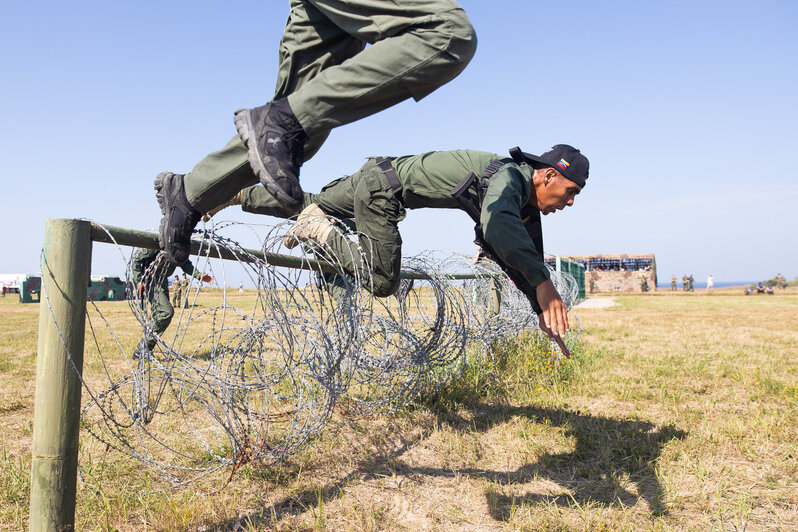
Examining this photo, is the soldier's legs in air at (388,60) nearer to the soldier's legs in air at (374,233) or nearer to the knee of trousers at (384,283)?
the soldier's legs in air at (374,233)

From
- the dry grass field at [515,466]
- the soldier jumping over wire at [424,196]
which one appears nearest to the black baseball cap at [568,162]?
the soldier jumping over wire at [424,196]

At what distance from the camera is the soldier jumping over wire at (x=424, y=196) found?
277 centimetres

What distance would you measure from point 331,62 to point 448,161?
0.99 metres

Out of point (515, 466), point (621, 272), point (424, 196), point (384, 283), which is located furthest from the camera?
point (621, 272)

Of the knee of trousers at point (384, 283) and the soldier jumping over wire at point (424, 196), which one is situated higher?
the soldier jumping over wire at point (424, 196)

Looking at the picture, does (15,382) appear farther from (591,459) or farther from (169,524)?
(591,459)

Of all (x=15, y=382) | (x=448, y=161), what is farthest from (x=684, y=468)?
(x=15, y=382)

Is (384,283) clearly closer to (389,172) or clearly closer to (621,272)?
(389,172)

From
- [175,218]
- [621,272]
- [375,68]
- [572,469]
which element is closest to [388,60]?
[375,68]

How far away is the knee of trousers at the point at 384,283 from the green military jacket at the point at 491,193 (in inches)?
17.7

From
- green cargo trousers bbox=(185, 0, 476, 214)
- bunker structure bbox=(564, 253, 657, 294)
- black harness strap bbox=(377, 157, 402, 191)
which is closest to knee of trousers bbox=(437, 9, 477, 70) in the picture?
green cargo trousers bbox=(185, 0, 476, 214)

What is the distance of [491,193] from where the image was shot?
7.93 feet

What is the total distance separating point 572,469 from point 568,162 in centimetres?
192

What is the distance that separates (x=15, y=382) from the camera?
5484 millimetres
